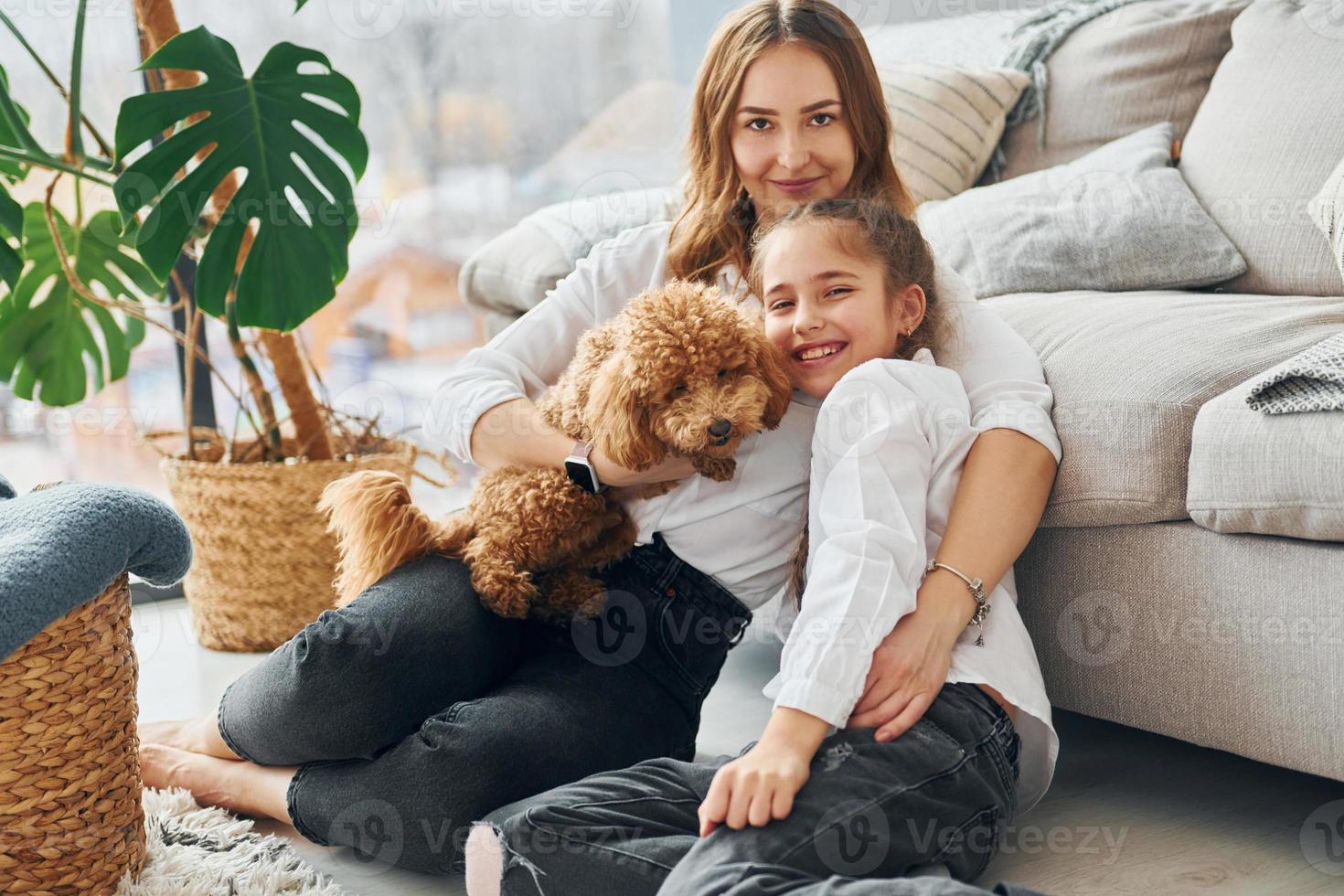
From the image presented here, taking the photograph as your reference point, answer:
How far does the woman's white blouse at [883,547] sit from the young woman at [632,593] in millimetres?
42

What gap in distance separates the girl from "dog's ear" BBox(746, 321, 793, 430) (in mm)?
48

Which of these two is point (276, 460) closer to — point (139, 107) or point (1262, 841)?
point (139, 107)

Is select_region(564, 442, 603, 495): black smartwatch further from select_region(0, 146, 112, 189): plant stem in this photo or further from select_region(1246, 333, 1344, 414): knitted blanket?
select_region(0, 146, 112, 189): plant stem

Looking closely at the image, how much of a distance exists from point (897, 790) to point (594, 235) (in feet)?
4.41

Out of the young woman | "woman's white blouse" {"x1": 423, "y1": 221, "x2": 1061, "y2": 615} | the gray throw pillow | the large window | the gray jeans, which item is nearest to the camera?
the gray jeans

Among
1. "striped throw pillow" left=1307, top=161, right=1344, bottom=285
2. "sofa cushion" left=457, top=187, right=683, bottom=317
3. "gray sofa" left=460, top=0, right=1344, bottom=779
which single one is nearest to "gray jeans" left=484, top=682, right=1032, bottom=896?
"gray sofa" left=460, top=0, right=1344, bottom=779

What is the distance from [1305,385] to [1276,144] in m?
0.86

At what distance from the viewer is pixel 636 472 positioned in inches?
51.1

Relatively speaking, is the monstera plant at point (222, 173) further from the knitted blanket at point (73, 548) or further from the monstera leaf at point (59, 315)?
the knitted blanket at point (73, 548)

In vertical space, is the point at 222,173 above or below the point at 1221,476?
above

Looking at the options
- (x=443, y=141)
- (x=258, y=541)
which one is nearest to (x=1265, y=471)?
(x=258, y=541)

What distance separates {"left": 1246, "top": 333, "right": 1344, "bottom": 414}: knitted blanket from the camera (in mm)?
1214

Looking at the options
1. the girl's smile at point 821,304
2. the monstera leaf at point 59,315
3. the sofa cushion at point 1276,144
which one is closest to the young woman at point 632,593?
the girl's smile at point 821,304

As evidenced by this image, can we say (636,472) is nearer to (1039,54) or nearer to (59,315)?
(59,315)
